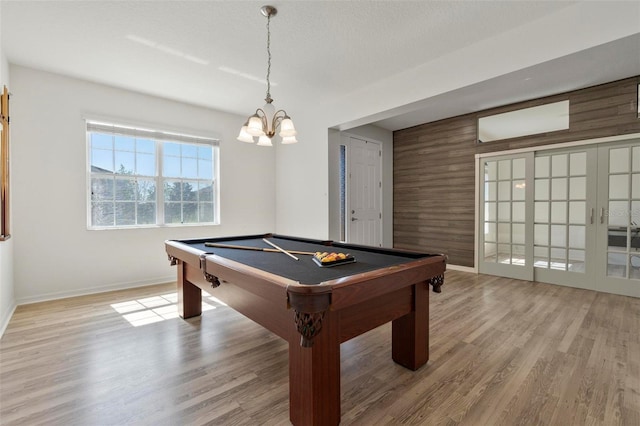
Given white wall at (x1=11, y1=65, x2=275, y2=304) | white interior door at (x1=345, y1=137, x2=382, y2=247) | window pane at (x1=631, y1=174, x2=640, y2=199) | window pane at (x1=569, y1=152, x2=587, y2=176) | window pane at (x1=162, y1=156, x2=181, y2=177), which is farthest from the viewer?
white interior door at (x1=345, y1=137, x2=382, y2=247)

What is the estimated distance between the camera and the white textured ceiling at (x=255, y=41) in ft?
7.81

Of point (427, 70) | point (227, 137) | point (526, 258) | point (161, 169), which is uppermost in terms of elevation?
point (427, 70)

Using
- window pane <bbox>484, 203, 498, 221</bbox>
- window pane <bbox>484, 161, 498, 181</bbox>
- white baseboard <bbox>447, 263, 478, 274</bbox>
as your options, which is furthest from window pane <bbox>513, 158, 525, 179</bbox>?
white baseboard <bbox>447, 263, 478, 274</bbox>

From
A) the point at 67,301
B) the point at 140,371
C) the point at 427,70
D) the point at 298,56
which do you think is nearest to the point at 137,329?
the point at 140,371

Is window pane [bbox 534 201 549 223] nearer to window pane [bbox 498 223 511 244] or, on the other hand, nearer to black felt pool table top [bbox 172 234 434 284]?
window pane [bbox 498 223 511 244]

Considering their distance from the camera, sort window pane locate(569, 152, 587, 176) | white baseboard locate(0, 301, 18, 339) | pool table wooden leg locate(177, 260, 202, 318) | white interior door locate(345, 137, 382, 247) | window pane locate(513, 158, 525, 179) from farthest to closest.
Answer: white interior door locate(345, 137, 382, 247) < window pane locate(513, 158, 525, 179) < window pane locate(569, 152, 587, 176) < pool table wooden leg locate(177, 260, 202, 318) < white baseboard locate(0, 301, 18, 339)

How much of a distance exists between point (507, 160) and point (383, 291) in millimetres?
4232

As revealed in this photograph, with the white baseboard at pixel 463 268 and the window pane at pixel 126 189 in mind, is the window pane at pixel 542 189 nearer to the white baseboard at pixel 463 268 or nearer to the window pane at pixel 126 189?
the white baseboard at pixel 463 268

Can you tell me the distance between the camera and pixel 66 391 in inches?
71.0

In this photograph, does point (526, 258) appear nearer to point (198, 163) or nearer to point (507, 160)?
point (507, 160)

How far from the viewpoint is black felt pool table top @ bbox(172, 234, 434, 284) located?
173cm

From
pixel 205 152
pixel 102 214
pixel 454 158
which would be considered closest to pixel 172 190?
pixel 205 152

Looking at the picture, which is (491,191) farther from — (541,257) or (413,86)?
(413,86)

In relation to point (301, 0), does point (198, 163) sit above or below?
below
